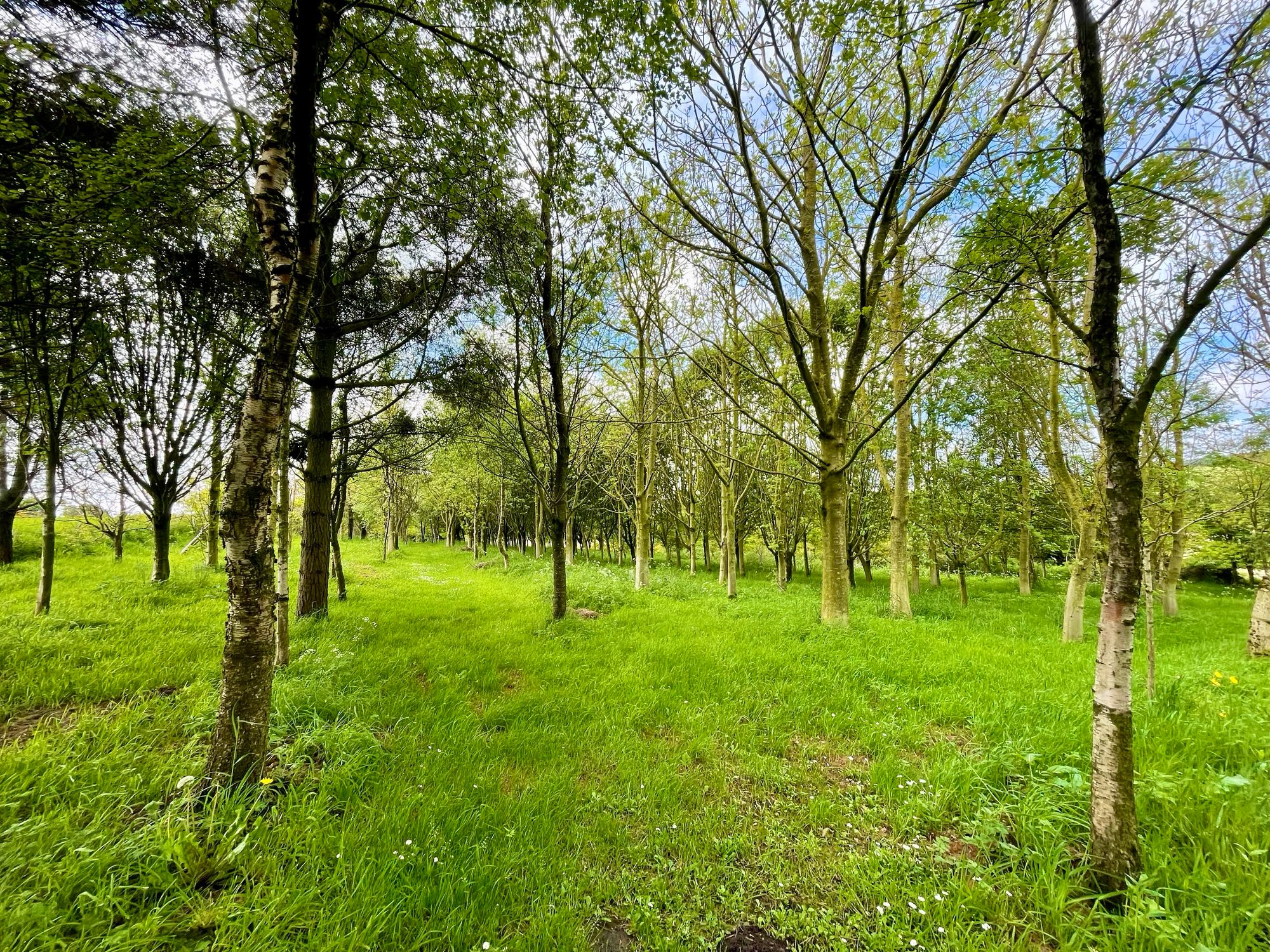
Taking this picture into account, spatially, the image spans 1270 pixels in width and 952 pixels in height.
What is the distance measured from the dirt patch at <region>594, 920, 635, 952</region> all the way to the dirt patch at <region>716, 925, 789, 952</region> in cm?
49

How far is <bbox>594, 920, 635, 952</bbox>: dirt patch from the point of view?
86.4 inches

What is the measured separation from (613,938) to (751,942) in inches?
30.0

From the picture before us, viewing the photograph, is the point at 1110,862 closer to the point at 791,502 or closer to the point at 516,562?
the point at 791,502

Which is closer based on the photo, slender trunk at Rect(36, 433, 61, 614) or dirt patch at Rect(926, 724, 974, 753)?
dirt patch at Rect(926, 724, 974, 753)

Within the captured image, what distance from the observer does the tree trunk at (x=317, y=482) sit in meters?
7.24

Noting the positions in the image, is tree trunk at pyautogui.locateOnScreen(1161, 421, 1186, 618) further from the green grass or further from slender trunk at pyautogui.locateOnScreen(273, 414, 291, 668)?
slender trunk at pyautogui.locateOnScreen(273, 414, 291, 668)

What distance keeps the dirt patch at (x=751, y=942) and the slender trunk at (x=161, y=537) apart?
12.6 metres

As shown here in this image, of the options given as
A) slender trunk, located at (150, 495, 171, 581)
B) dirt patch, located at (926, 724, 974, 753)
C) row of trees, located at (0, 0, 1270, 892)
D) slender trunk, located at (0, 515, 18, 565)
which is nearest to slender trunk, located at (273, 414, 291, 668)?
row of trees, located at (0, 0, 1270, 892)

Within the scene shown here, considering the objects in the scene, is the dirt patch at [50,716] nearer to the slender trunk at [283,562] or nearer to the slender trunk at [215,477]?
the slender trunk at [283,562]

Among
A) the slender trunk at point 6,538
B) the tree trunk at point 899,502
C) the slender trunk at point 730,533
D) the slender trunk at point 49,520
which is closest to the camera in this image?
the slender trunk at point 49,520

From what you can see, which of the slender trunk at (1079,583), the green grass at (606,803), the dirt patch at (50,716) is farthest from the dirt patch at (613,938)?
the slender trunk at (1079,583)

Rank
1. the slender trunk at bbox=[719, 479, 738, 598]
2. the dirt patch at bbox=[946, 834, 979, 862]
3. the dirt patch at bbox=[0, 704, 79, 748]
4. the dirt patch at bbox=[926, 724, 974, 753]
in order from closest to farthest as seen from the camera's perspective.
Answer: the dirt patch at bbox=[946, 834, 979, 862] < the dirt patch at bbox=[0, 704, 79, 748] < the dirt patch at bbox=[926, 724, 974, 753] < the slender trunk at bbox=[719, 479, 738, 598]

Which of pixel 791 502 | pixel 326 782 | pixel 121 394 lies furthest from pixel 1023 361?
pixel 121 394

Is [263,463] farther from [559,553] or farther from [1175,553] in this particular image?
[1175,553]
